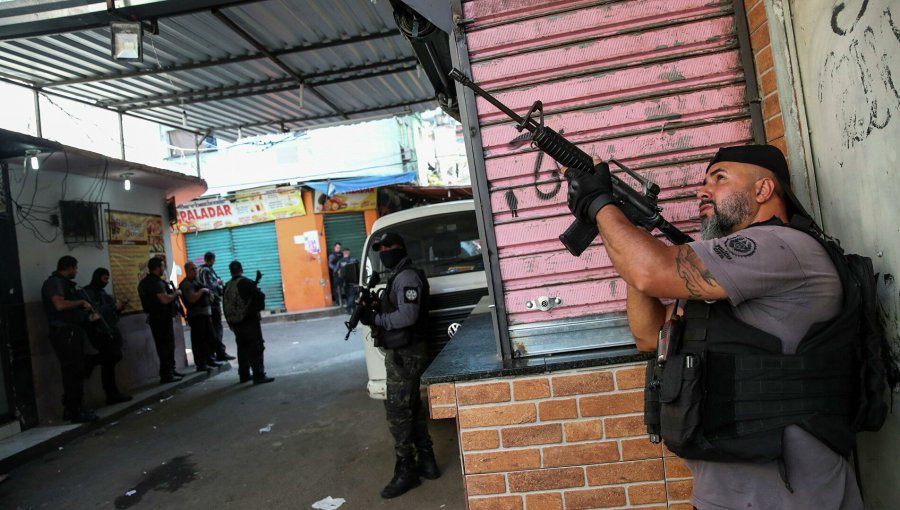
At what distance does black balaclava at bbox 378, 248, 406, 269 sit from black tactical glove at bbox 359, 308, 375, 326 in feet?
1.28

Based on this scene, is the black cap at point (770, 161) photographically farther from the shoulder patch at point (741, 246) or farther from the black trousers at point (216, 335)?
the black trousers at point (216, 335)

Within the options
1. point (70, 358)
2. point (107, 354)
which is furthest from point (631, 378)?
point (107, 354)

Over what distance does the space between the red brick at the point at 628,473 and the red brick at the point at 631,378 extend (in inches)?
11.8

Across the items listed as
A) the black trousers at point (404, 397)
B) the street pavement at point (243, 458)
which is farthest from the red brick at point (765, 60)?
the street pavement at point (243, 458)

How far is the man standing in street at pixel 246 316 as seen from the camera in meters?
7.84

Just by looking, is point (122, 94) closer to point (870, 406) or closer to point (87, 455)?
point (87, 455)

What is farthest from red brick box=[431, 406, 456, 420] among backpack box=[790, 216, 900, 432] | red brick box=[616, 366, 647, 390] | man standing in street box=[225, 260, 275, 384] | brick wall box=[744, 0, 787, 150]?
man standing in street box=[225, 260, 275, 384]

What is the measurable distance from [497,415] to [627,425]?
517 millimetres

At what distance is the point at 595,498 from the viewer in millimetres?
2197

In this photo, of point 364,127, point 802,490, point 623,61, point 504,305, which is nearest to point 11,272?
point 504,305

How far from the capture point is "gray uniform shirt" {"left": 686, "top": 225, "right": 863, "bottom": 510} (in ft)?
4.92

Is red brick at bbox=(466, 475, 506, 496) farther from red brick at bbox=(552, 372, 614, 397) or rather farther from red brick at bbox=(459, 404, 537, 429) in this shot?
red brick at bbox=(552, 372, 614, 397)

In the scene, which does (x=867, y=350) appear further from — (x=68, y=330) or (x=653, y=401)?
(x=68, y=330)

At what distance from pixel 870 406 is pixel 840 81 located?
107cm
